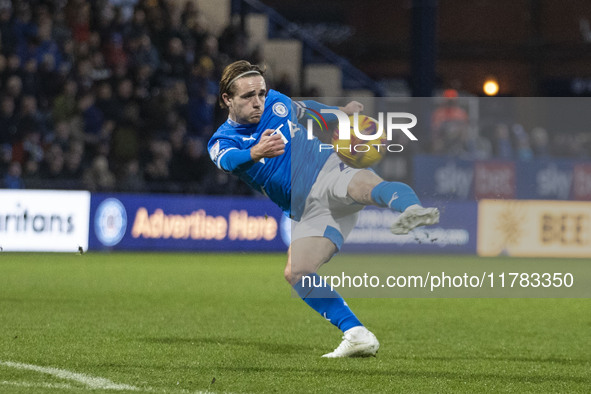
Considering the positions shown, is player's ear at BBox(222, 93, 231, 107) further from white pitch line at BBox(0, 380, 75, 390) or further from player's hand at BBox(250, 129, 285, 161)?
white pitch line at BBox(0, 380, 75, 390)

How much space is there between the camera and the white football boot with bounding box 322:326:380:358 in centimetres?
693

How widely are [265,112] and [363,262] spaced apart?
48.6 inches

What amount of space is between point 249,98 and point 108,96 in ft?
37.9

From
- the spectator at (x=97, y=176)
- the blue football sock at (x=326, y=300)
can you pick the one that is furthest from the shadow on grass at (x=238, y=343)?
the spectator at (x=97, y=176)

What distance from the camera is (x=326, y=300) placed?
705 centimetres

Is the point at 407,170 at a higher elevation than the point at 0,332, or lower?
higher

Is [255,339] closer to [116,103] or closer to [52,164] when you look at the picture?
[52,164]

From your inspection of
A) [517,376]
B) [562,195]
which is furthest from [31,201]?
[517,376]

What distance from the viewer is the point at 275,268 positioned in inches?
634

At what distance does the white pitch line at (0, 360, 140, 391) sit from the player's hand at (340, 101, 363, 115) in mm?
2474

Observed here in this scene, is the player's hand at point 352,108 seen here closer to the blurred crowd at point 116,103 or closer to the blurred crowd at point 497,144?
the blurred crowd at point 497,144

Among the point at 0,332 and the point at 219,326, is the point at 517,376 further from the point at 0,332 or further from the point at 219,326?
the point at 0,332

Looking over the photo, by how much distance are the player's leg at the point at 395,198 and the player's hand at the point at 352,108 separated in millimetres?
431

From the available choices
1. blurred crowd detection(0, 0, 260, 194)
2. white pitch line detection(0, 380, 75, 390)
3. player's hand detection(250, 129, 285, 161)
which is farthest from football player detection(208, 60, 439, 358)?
blurred crowd detection(0, 0, 260, 194)
